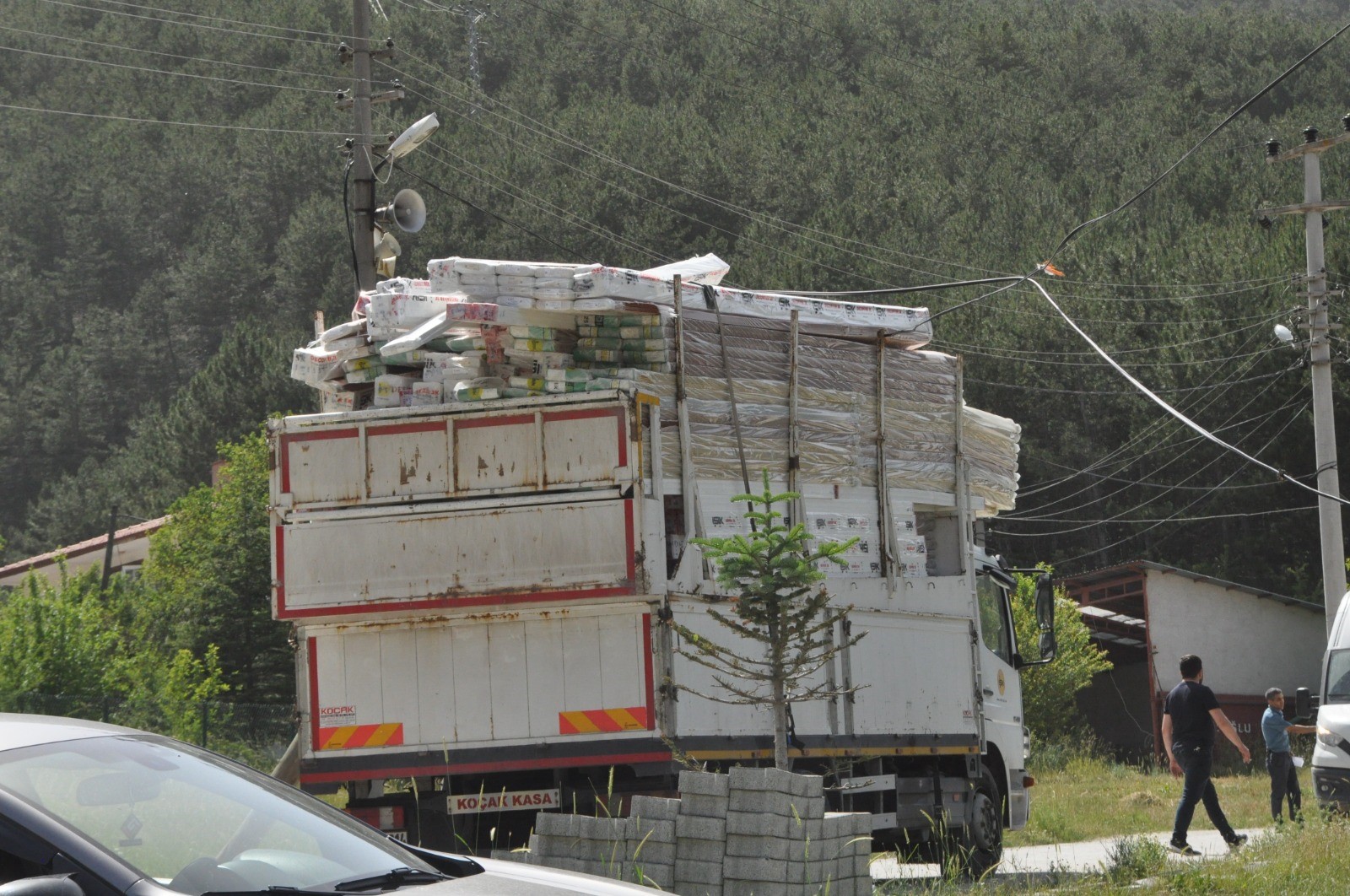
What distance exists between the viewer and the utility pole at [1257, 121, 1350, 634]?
2384 cm

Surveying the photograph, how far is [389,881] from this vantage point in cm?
430

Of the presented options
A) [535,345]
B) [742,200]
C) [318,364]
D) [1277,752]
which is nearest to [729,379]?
[535,345]

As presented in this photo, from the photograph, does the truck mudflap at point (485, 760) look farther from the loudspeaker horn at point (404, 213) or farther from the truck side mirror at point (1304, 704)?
the loudspeaker horn at point (404, 213)

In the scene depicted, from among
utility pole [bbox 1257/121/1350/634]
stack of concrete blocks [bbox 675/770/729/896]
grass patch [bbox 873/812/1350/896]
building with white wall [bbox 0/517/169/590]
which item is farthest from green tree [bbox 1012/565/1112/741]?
building with white wall [bbox 0/517/169/590]

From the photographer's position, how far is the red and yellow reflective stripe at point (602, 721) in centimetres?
1002

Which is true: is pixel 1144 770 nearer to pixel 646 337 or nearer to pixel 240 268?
pixel 646 337

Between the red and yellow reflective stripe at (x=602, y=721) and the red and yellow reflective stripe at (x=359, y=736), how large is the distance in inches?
43.0

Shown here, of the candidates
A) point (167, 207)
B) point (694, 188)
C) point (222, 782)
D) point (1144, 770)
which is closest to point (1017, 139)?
point (694, 188)

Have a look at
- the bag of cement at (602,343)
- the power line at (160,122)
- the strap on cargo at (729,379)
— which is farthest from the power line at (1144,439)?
the bag of cement at (602,343)

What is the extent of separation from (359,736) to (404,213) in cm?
905

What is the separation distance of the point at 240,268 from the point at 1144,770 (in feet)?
161

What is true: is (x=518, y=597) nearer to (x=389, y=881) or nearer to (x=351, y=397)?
(x=351, y=397)

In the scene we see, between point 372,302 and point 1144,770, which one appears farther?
point 1144,770

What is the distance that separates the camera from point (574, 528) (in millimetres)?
10086
